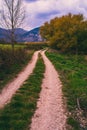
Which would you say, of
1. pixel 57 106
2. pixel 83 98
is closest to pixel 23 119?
pixel 57 106

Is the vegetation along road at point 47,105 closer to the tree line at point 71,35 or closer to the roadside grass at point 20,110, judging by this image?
the roadside grass at point 20,110

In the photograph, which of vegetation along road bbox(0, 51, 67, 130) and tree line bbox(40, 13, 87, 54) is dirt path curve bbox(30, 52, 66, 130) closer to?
vegetation along road bbox(0, 51, 67, 130)

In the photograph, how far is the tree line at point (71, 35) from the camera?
7300 centimetres

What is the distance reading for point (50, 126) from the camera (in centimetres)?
1242

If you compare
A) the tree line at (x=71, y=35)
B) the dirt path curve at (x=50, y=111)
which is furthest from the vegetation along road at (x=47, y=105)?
the tree line at (x=71, y=35)

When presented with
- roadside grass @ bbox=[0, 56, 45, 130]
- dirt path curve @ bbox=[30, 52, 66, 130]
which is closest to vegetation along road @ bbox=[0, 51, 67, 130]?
dirt path curve @ bbox=[30, 52, 66, 130]

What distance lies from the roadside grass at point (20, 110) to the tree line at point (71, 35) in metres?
53.5

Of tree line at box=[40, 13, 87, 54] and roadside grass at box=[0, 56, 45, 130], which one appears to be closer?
roadside grass at box=[0, 56, 45, 130]

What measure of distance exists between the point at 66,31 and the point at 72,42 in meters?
3.94

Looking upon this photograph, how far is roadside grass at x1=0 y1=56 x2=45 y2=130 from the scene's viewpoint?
12.4 meters

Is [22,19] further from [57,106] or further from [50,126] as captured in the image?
[50,126]

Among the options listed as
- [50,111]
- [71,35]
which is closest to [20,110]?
[50,111]

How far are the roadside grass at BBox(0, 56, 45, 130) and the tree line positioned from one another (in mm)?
53460

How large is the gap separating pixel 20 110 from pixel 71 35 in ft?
195
